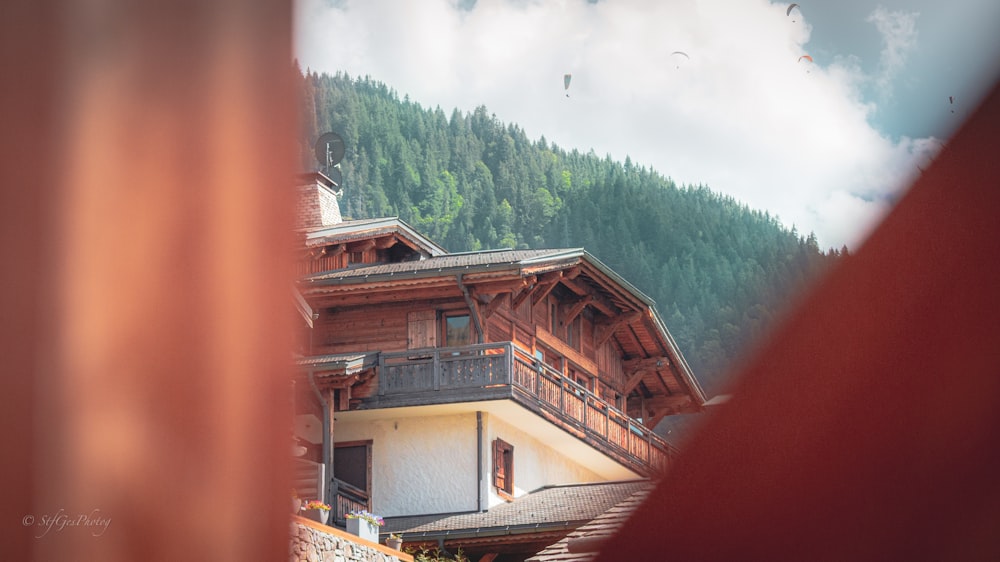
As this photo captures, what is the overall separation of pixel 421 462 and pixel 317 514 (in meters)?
5.64

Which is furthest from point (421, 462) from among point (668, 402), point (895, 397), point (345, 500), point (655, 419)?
point (895, 397)

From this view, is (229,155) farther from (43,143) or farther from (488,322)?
(488,322)

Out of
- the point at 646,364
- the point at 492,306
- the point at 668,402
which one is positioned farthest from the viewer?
the point at 668,402

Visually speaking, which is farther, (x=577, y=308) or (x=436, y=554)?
(x=577, y=308)

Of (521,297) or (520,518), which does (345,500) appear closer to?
(520,518)

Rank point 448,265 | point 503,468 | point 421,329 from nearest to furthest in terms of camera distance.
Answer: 1. point 448,265
2. point 421,329
3. point 503,468

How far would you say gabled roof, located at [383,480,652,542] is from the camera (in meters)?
18.6

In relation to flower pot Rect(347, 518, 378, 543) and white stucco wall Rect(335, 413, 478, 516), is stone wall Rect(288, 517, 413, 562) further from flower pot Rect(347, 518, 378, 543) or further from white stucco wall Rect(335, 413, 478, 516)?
white stucco wall Rect(335, 413, 478, 516)

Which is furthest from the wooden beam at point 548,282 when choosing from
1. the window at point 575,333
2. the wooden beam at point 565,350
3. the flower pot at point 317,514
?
the flower pot at point 317,514

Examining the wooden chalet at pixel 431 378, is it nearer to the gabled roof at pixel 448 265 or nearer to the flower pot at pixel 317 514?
the gabled roof at pixel 448 265

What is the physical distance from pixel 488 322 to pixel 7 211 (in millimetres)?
19644

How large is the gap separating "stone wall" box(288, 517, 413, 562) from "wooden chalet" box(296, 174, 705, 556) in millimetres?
2844

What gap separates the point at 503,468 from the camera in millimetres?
21203

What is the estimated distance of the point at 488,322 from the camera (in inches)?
Answer: 833
